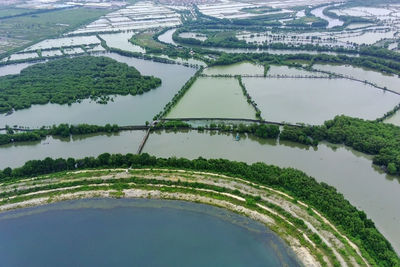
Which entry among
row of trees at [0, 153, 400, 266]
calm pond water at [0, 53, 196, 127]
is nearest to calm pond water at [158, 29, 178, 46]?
calm pond water at [0, 53, 196, 127]

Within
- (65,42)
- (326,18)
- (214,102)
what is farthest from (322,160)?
(326,18)

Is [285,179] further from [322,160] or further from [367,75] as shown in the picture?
[367,75]

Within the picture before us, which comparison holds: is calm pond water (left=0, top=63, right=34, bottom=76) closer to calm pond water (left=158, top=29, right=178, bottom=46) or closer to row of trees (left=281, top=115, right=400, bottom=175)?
calm pond water (left=158, top=29, right=178, bottom=46)

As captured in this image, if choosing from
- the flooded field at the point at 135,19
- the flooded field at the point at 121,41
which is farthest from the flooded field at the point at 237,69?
the flooded field at the point at 135,19

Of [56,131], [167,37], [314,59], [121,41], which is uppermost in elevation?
[167,37]

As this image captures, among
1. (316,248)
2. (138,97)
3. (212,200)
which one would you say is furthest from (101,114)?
(316,248)

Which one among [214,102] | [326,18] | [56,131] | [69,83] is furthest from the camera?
[326,18]

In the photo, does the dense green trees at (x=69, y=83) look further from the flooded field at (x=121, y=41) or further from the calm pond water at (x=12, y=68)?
the flooded field at (x=121, y=41)
